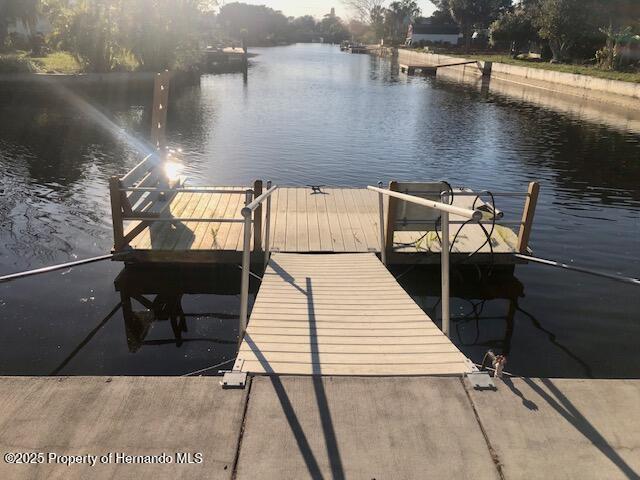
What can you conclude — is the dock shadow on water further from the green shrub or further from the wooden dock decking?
the green shrub

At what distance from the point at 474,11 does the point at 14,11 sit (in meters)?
78.9

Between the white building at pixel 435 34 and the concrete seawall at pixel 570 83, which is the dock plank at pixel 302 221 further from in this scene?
the white building at pixel 435 34

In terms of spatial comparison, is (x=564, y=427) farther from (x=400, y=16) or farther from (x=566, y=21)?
(x=400, y=16)

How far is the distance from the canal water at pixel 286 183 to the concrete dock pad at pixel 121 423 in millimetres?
3017

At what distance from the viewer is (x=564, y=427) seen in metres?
3.94

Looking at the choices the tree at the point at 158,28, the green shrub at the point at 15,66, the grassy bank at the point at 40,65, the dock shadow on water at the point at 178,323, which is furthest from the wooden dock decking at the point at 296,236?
the tree at the point at 158,28

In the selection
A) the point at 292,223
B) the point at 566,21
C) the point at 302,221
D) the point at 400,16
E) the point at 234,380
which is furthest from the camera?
the point at 400,16

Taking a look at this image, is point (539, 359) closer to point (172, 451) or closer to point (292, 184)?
point (172, 451)

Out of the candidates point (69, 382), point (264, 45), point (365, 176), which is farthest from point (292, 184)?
point (264, 45)

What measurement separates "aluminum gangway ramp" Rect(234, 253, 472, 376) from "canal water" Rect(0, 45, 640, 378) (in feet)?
5.98

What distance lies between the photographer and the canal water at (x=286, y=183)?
26.0ft

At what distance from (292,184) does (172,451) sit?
48.2 feet

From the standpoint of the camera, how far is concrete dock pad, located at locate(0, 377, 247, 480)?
11.4 feet

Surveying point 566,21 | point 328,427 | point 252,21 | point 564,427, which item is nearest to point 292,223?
point 328,427
